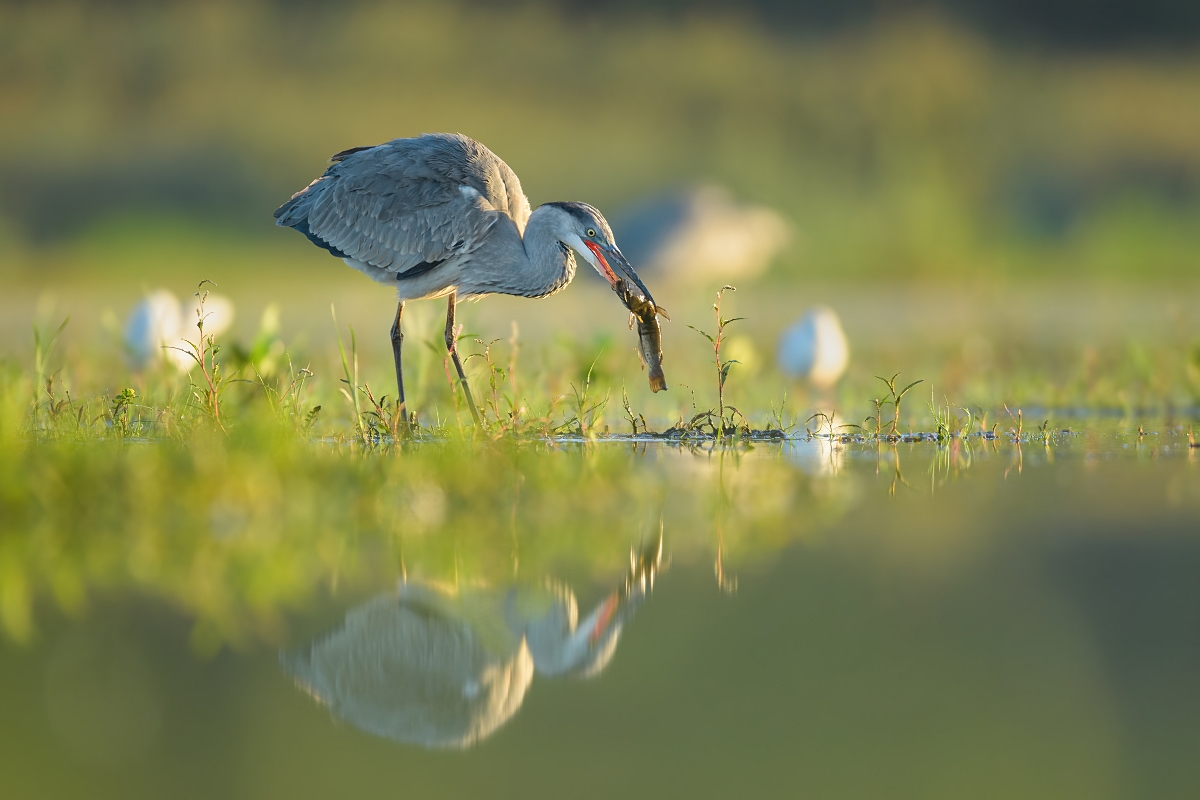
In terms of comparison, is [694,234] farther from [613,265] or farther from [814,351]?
[613,265]

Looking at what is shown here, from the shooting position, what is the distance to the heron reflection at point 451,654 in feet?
7.10

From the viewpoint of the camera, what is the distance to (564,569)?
306 centimetres

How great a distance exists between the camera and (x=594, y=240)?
19.2 feet

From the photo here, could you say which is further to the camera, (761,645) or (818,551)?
(818,551)

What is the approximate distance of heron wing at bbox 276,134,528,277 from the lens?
20.1ft

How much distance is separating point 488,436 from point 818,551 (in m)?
1.64

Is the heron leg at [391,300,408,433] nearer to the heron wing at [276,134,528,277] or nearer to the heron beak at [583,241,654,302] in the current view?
the heron wing at [276,134,528,277]

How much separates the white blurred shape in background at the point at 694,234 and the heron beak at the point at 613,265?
9.42 meters

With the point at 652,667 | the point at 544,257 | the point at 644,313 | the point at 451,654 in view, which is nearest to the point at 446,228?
the point at 544,257

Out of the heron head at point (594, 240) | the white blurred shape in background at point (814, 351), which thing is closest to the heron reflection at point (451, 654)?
the heron head at point (594, 240)

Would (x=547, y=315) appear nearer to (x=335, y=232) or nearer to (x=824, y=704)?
(x=335, y=232)

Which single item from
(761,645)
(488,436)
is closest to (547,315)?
(488,436)

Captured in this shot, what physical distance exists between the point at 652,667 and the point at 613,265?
3.57m

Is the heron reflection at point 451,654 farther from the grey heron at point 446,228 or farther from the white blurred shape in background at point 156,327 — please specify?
the white blurred shape in background at point 156,327
